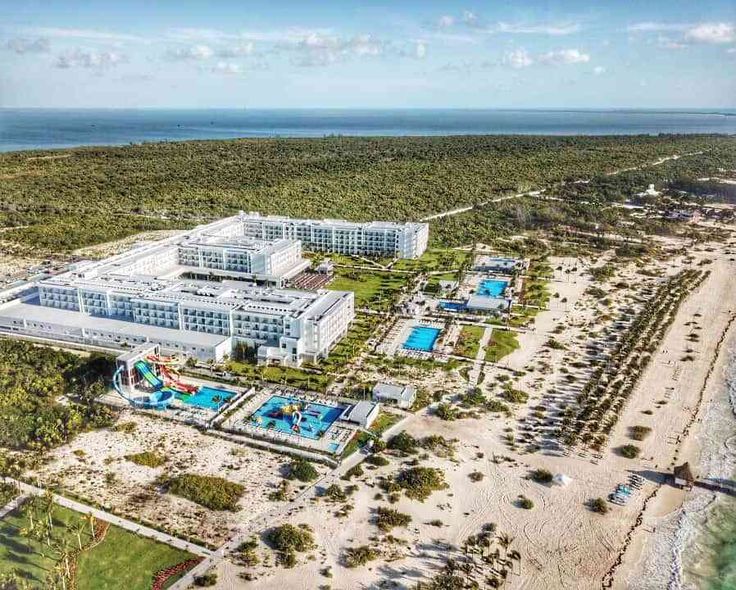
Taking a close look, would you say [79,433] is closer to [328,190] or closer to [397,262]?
[397,262]

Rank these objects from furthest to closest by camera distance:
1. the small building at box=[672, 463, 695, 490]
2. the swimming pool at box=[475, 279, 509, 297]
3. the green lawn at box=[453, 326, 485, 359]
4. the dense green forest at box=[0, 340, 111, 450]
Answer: the swimming pool at box=[475, 279, 509, 297]
the green lawn at box=[453, 326, 485, 359]
the dense green forest at box=[0, 340, 111, 450]
the small building at box=[672, 463, 695, 490]

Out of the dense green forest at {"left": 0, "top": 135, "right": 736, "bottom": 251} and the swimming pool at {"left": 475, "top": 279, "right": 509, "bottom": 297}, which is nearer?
the swimming pool at {"left": 475, "top": 279, "right": 509, "bottom": 297}

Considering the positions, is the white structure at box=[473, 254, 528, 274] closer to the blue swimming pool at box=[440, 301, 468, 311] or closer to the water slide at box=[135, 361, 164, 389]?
the blue swimming pool at box=[440, 301, 468, 311]

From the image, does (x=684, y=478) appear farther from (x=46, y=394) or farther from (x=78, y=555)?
(x=46, y=394)

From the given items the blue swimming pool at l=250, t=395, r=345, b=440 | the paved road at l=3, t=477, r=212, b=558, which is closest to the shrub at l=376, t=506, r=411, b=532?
the blue swimming pool at l=250, t=395, r=345, b=440

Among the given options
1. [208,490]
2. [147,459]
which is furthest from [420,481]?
[147,459]

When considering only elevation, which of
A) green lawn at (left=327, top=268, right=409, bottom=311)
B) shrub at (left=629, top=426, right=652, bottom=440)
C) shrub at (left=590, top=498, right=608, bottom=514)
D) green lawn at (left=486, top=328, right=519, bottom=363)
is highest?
green lawn at (left=327, top=268, right=409, bottom=311)
